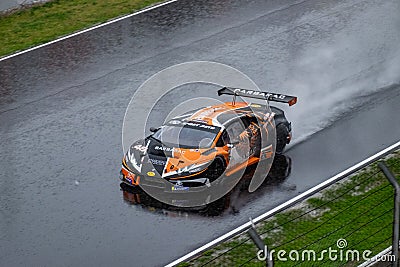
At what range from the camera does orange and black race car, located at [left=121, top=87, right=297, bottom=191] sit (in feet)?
50.9

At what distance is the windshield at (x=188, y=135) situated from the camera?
15859 millimetres

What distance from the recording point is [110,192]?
16.0 m

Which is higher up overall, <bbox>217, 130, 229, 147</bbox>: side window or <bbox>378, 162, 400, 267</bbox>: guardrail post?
<bbox>378, 162, 400, 267</bbox>: guardrail post

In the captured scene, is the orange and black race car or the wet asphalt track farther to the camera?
the orange and black race car

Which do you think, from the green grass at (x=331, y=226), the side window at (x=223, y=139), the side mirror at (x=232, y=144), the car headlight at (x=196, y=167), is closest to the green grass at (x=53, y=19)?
the side window at (x=223, y=139)

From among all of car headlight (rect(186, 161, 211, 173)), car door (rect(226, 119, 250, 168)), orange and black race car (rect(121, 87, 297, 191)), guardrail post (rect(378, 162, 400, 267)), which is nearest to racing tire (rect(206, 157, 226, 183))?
orange and black race car (rect(121, 87, 297, 191))

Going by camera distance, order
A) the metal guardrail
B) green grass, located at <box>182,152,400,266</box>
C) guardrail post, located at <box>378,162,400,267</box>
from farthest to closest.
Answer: the metal guardrail
green grass, located at <box>182,152,400,266</box>
guardrail post, located at <box>378,162,400,267</box>

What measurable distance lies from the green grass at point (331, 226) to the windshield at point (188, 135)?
2.00 metres

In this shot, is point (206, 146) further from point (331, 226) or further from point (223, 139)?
point (331, 226)

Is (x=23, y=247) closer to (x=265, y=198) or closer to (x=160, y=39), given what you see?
(x=265, y=198)

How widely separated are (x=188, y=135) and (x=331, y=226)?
326 centimetres

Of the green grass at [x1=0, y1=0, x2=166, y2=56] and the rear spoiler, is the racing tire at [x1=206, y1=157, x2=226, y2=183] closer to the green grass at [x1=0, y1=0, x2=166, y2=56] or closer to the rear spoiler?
the rear spoiler

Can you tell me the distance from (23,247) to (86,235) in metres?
1.01

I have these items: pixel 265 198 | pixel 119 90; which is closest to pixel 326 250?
pixel 265 198
